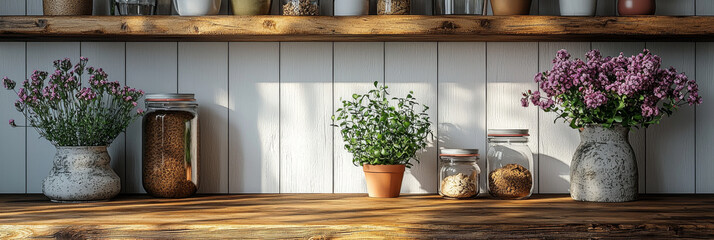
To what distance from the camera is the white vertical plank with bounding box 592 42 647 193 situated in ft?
6.43

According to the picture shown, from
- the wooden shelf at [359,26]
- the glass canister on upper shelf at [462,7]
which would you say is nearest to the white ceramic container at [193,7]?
the wooden shelf at [359,26]

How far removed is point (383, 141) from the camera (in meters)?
1.79

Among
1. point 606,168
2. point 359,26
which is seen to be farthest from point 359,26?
point 606,168

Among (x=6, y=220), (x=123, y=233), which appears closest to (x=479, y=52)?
(x=123, y=233)

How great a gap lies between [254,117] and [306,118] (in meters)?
0.15

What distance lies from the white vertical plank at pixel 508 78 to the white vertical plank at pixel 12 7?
52.6 inches

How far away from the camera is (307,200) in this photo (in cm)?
181

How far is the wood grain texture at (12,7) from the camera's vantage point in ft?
6.39

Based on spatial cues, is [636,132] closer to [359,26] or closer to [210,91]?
[359,26]

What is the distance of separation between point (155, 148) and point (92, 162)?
16 cm

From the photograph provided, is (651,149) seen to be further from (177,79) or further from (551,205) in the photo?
(177,79)

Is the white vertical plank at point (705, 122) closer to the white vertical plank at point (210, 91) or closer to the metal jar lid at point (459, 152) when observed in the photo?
the metal jar lid at point (459, 152)

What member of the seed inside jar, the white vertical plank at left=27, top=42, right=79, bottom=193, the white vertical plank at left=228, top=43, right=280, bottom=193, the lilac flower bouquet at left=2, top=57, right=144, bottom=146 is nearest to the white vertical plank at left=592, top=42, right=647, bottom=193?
the white vertical plank at left=228, top=43, right=280, bottom=193

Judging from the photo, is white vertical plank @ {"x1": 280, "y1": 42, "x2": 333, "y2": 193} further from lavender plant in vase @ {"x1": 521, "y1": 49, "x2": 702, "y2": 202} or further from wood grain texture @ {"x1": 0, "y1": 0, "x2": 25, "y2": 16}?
wood grain texture @ {"x1": 0, "y1": 0, "x2": 25, "y2": 16}
